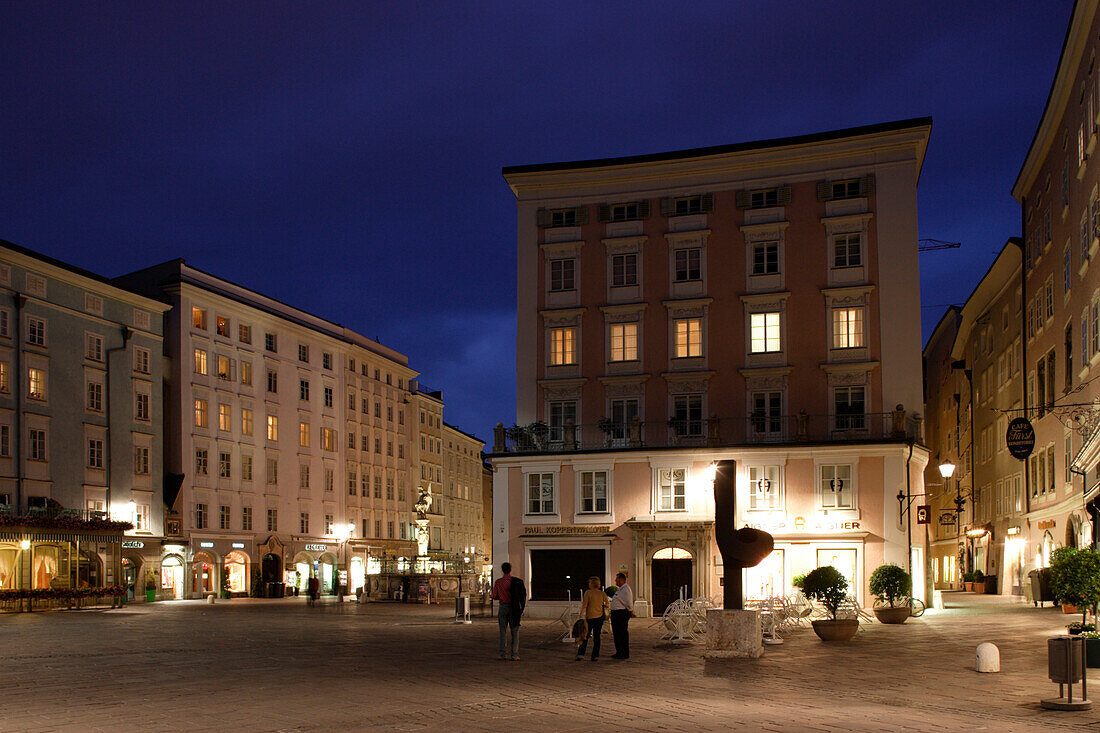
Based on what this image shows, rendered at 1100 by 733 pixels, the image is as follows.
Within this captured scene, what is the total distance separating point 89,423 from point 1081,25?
165ft

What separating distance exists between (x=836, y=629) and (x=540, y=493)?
64.2ft

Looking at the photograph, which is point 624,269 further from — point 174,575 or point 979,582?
point 174,575

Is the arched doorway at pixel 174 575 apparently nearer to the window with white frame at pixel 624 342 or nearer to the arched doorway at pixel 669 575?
the window with white frame at pixel 624 342

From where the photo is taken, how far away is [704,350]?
46.8m

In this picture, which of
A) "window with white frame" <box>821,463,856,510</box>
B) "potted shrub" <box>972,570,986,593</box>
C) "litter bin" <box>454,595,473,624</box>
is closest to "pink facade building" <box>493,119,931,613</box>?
"window with white frame" <box>821,463,856,510</box>

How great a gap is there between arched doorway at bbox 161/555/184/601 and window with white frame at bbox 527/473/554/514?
1174 inches

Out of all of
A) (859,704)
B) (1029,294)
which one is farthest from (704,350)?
(859,704)

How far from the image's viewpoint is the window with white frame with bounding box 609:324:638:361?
47656mm

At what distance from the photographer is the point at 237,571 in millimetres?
71438

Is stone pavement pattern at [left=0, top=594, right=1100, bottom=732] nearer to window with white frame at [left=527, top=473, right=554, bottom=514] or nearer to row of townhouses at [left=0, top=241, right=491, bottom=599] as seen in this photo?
window with white frame at [left=527, top=473, right=554, bottom=514]

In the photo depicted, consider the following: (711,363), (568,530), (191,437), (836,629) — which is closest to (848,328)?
(711,363)

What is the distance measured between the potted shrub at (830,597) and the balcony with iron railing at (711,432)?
14853mm

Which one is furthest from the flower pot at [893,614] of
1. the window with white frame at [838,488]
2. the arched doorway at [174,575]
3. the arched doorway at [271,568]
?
the arched doorway at [271,568]

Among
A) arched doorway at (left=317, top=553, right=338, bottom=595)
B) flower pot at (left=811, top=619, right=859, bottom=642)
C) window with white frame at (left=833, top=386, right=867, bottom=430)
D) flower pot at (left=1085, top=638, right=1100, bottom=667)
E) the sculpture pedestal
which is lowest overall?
arched doorway at (left=317, top=553, right=338, bottom=595)
